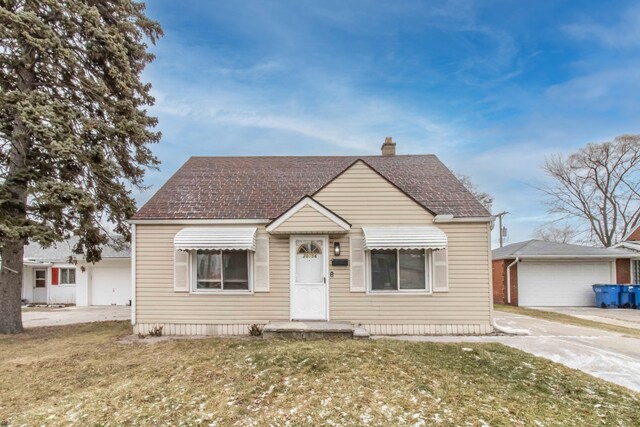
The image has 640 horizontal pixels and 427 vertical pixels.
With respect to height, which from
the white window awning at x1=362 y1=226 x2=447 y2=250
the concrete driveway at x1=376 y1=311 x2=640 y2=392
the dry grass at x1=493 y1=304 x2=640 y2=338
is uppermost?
the white window awning at x1=362 y1=226 x2=447 y2=250

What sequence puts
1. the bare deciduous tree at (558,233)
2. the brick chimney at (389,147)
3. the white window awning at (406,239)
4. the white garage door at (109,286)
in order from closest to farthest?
the white window awning at (406,239)
the brick chimney at (389,147)
the white garage door at (109,286)
the bare deciduous tree at (558,233)

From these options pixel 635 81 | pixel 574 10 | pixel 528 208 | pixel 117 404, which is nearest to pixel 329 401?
pixel 117 404

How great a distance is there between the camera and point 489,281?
9.99 meters

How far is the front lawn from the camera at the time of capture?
15.4 feet

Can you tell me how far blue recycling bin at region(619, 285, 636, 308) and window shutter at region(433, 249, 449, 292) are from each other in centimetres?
1383

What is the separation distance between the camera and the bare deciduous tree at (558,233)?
34.8m

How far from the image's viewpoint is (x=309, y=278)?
10062mm

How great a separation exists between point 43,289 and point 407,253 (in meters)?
22.7

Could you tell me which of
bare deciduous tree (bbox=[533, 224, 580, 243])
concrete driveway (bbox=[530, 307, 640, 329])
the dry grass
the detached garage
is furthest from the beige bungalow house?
bare deciduous tree (bbox=[533, 224, 580, 243])

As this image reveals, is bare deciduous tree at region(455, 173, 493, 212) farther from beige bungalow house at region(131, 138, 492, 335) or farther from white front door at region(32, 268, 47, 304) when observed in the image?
white front door at region(32, 268, 47, 304)

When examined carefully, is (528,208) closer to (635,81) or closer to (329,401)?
(635,81)

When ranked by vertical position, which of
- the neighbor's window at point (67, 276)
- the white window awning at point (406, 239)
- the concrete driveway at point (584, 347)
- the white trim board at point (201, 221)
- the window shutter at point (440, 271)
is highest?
the white trim board at point (201, 221)

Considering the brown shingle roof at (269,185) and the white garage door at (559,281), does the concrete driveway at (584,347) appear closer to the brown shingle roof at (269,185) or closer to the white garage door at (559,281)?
the brown shingle roof at (269,185)

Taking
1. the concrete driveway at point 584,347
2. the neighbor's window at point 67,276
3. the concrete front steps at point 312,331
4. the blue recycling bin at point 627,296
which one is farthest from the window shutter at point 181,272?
the blue recycling bin at point 627,296
